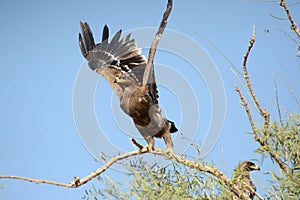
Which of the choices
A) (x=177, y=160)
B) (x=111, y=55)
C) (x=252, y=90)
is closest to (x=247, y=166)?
(x=177, y=160)

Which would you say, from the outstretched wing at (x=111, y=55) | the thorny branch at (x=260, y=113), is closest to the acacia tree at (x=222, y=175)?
the thorny branch at (x=260, y=113)

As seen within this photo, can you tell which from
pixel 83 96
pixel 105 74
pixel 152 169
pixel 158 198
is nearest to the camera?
pixel 158 198

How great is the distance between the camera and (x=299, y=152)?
1.61 m

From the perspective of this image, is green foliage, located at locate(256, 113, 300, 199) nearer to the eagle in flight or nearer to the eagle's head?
the eagle's head

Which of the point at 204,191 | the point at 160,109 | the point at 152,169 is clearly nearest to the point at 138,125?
the point at 160,109

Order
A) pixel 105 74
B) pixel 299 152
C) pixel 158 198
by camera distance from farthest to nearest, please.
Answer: pixel 105 74
pixel 158 198
pixel 299 152

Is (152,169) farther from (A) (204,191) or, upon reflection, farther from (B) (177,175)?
(A) (204,191)

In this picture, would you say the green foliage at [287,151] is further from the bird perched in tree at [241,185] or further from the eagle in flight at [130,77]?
the eagle in flight at [130,77]

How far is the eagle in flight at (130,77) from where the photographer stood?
356 centimetres

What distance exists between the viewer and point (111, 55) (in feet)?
16.3

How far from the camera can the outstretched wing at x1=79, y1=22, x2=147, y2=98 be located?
179 inches

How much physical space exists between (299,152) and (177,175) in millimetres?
434

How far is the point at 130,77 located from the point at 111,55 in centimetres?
88

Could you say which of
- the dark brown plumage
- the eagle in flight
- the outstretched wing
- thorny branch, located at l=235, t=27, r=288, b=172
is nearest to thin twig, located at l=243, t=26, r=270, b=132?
thorny branch, located at l=235, t=27, r=288, b=172
